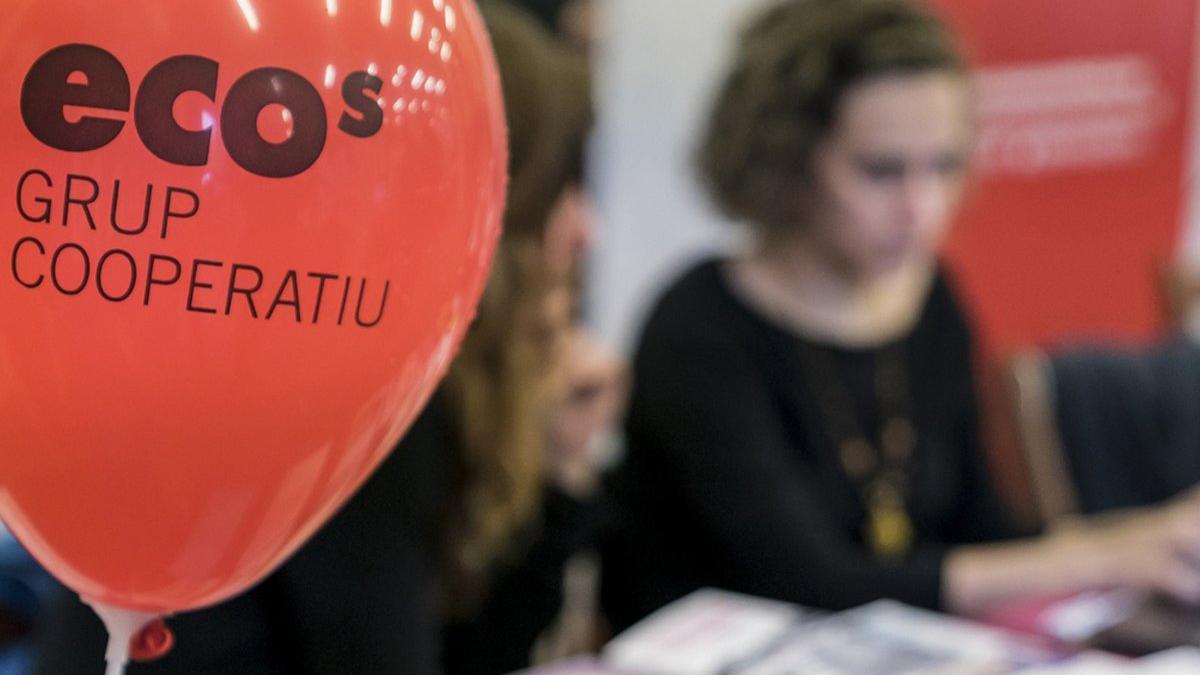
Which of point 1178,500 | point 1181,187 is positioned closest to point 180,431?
point 1178,500

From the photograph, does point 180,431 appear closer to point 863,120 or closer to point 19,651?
point 19,651

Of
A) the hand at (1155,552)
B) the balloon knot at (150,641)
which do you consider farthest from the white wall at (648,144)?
the balloon knot at (150,641)

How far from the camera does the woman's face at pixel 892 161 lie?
150cm

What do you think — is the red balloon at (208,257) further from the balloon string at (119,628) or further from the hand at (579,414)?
the hand at (579,414)

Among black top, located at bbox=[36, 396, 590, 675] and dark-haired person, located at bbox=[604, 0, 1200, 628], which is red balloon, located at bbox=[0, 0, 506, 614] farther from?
dark-haired person, located at bbox=[604, 0, 1200, 628]

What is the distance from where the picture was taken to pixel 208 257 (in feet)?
1.85

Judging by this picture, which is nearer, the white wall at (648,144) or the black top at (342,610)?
the black top at (342,610)

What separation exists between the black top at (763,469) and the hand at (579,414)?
48 mm

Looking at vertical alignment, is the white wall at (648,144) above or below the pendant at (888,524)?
above

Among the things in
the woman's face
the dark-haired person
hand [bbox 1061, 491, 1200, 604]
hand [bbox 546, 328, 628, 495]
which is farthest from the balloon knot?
the woman's face

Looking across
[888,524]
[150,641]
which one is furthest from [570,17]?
[150,641]

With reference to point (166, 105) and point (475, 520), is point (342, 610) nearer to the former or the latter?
point (475, 520)

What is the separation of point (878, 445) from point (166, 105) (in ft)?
4.03

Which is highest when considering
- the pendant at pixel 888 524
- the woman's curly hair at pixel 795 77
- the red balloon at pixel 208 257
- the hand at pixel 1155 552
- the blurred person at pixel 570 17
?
the blurred person at pixel 570 17
